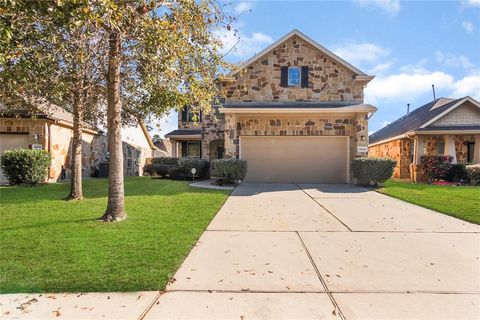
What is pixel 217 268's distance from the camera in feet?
13.5

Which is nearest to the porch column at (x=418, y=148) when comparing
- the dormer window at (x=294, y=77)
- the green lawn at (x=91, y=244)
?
the dormer window at (x=294, y=77)

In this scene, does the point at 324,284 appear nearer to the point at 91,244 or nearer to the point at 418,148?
the point at 91,244

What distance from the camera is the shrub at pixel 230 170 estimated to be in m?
13.2

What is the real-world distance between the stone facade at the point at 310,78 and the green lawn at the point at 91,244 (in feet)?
29.3

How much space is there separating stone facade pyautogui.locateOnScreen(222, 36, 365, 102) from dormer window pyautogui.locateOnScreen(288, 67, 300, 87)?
0.21 meters

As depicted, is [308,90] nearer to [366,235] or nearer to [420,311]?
[366,235]

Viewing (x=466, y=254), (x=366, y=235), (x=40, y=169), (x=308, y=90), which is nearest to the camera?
(x=466, y=254)

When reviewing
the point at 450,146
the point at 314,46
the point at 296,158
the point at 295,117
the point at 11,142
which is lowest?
the point at 296,158

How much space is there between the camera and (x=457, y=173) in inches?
643

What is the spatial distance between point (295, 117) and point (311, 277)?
12.1 meters

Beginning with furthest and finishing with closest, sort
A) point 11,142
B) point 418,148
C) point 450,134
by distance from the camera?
point 418,148, point 450,134, point 11,142

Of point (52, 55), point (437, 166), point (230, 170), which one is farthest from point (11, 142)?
point (437, 166)

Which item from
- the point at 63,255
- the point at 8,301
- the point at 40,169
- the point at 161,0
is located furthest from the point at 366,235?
the point at 40,169

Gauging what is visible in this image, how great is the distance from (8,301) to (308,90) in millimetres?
14787
